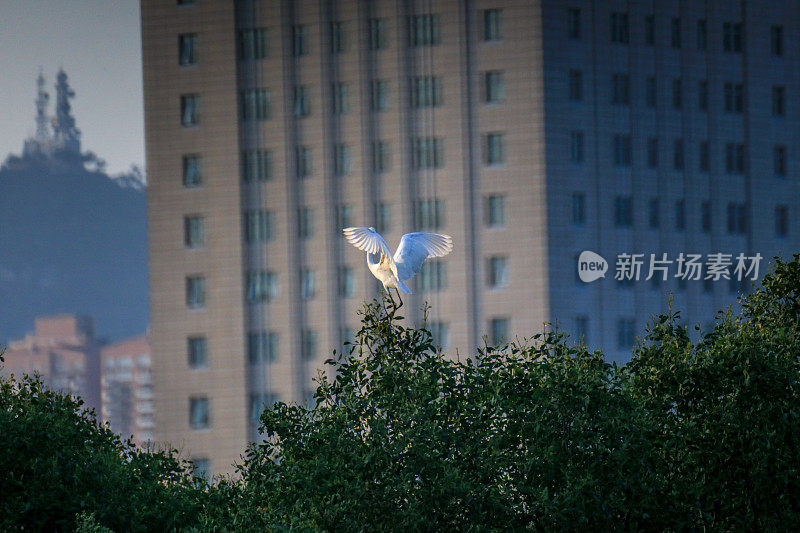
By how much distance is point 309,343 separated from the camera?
11069 centimetres

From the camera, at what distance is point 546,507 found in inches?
1158

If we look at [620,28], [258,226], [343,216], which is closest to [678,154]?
[620,28]

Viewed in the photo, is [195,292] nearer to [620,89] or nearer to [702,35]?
[620,89]

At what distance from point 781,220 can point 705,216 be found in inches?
294

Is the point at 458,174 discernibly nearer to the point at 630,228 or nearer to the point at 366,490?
the point at 630,228

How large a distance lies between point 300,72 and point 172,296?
1912 cm

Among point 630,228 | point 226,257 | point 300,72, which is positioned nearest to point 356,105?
point 300,72

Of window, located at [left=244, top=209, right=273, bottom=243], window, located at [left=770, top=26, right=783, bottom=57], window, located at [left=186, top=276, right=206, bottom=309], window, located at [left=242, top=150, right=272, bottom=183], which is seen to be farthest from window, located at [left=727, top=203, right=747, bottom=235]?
window, located at [left=186, top=276, right=206, bottom=309]

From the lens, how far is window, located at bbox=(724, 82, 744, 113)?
114 m

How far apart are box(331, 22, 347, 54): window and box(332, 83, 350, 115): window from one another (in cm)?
255

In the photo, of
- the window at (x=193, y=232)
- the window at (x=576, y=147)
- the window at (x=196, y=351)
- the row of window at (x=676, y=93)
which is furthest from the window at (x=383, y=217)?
the window at (x=196, y=351)

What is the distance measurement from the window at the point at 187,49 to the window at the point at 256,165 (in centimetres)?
830

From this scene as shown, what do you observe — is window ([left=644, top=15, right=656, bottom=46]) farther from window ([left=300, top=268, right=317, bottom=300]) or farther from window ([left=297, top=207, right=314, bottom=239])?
window ([left=300, top=268, right=317, bottom=300])

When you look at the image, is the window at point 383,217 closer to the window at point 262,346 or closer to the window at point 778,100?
the window at point 262,346
